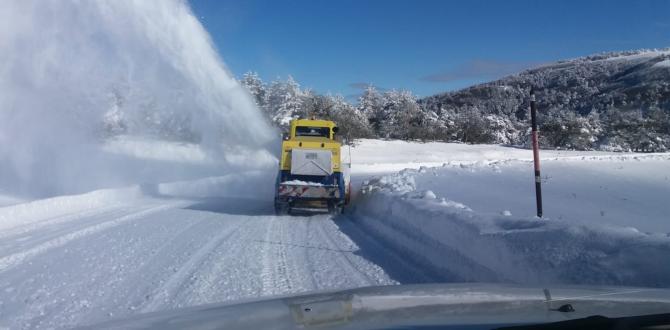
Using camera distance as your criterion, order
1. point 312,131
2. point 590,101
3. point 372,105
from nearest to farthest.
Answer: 1. point 312,131
2. point 372,105
3. point 590,101

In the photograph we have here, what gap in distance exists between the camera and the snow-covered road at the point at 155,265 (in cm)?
622

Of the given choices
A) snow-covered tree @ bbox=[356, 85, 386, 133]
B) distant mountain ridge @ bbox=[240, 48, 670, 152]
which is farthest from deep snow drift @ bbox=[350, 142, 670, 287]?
snow-covered tree @ bbox=[356, 85, 386, 133]

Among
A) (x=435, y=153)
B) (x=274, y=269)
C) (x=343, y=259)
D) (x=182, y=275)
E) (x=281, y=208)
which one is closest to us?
(x=182, y=275)

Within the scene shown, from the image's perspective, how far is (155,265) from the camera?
820 cm

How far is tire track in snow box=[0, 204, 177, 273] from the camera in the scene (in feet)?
27.7

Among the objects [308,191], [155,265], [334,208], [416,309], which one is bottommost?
[155,265]

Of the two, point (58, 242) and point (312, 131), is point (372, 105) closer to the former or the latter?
point (312, 131)

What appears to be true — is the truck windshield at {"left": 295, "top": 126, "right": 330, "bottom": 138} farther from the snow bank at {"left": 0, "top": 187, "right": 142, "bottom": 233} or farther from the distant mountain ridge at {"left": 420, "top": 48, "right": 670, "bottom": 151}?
the distant mountain ridge at {"left": 420, "top": 48, "right": 670, "bottom": 151}

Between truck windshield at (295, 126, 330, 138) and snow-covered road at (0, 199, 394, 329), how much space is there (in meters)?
5.06

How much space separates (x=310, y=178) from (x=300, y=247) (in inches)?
232

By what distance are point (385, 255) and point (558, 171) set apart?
20.7 metres

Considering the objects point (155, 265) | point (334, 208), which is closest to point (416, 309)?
point (155, 265)

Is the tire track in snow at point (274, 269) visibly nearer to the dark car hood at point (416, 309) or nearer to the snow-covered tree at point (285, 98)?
the dark car hood at point (416, 309)

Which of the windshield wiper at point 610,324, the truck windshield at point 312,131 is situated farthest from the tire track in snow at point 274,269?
the truck windshield at point 312,131
